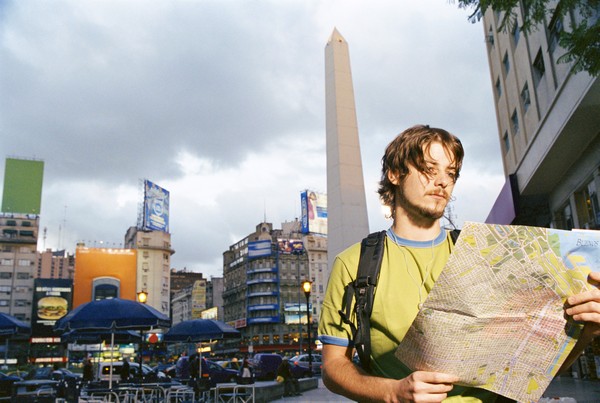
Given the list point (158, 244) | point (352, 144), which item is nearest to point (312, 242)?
point (158, 244)

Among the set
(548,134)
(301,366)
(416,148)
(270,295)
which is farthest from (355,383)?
(270,295)

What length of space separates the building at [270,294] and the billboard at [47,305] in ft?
109

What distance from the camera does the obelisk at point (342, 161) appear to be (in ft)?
83.7

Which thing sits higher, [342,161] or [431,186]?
[342,161]

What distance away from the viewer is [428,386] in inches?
57.5

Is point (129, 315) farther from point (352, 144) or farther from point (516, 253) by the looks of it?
point (352, 144)

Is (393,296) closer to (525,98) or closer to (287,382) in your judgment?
(287,382)

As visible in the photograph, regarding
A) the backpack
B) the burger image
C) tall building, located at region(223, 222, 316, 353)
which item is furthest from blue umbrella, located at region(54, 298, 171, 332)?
tall building, located at region(223, 222, 316, 353)

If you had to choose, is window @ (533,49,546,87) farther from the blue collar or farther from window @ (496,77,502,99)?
the blue collar

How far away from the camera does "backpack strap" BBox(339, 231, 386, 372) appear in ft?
6.15

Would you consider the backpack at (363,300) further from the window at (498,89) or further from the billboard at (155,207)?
the billboard at (155,207)

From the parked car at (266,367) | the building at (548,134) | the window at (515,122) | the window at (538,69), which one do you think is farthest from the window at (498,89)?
the parked car at (266,367)

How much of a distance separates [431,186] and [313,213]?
110 metres

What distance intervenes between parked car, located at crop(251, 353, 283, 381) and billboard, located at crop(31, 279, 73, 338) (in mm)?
71141
